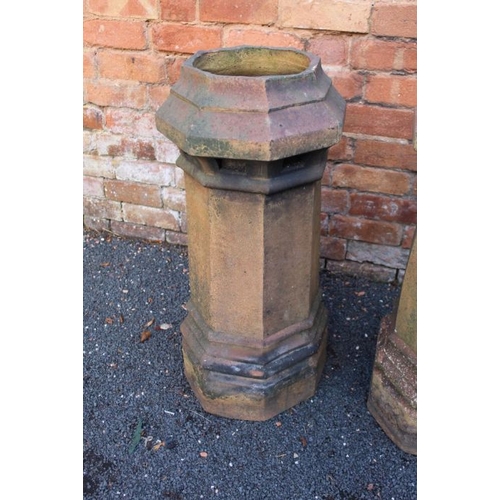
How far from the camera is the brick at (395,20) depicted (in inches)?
86.2

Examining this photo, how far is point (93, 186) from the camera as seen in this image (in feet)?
10.2

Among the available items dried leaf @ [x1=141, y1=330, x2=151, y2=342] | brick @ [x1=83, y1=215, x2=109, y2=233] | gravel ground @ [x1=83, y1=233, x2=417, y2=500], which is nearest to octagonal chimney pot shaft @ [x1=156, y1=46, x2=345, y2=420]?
gravel ground @ [x1=83, y1=233, x2=417, y2=500]

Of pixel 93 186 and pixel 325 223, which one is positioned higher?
pixel 93 186

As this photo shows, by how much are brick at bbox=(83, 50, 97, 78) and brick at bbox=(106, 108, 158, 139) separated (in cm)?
19

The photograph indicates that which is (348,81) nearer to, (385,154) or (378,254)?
(385,154)

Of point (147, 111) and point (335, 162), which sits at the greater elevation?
point (147, 111)

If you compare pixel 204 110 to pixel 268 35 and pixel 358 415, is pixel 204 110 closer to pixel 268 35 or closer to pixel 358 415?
pixel 268 35

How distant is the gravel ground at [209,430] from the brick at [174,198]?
55 centimetres

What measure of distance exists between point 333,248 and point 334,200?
0.26 metres

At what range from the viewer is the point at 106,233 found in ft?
10.6

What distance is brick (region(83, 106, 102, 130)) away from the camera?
286 cm

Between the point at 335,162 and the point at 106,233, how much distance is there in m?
1.41

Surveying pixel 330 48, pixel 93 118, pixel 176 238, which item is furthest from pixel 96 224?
pixel 330 48

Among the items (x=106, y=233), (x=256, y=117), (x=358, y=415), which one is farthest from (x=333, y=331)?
(x=106, y=233)
